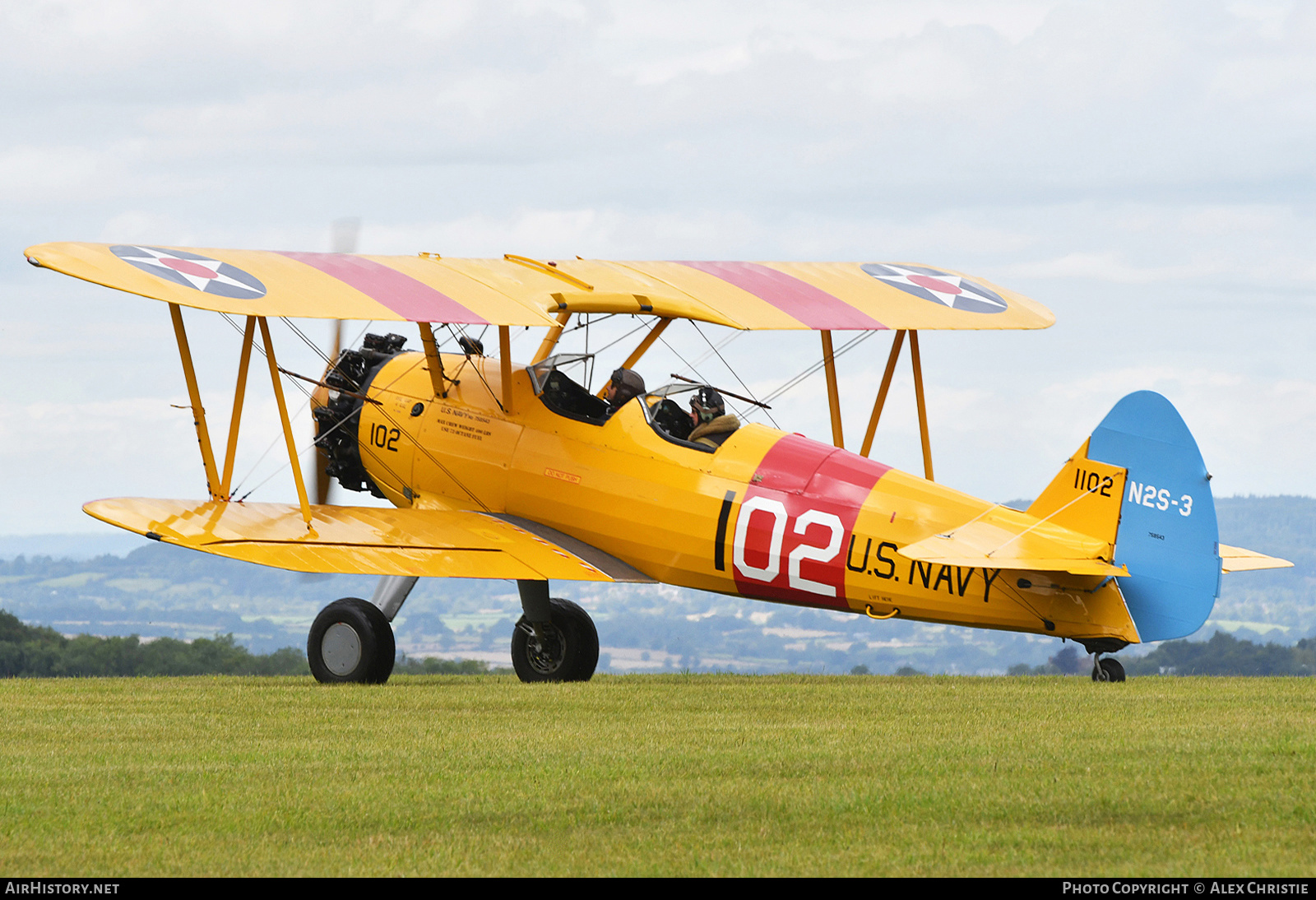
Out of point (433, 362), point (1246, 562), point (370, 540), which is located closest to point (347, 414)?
point (433, 362)

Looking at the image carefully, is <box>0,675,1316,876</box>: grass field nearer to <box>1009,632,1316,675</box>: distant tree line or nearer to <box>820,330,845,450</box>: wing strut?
<box>820,330,845,450</box>: wing strut

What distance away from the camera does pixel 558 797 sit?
23.5ft

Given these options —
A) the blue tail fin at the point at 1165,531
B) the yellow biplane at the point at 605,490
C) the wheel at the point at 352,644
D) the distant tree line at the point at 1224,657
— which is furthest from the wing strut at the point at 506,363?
the distant tree line at the point at 1224,657

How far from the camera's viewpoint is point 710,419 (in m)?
12.7

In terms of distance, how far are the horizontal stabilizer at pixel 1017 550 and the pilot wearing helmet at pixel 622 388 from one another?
2830mm

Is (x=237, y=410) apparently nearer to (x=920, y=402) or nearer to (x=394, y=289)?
(x=394, y=289)

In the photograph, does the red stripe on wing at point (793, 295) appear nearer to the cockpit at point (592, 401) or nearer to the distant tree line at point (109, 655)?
the cockpit at point (592, 401)

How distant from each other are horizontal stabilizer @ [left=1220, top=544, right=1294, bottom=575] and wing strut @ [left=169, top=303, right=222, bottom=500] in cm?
774

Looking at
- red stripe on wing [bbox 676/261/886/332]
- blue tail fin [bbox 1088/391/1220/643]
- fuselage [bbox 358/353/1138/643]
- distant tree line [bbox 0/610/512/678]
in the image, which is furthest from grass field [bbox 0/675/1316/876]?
distant tree line [bbox 0/610/512/678]

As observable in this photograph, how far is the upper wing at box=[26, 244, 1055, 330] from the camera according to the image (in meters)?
12.1

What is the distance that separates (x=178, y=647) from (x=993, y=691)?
20.1 m
